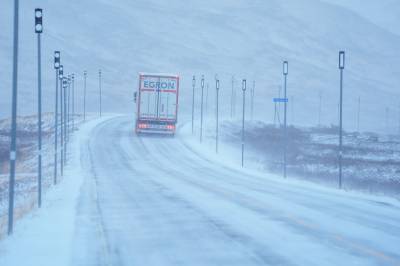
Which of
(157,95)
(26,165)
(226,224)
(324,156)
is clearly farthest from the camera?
(324,156)

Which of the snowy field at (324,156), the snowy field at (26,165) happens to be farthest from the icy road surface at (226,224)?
the snowy field at (324,156)

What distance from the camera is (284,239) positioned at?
41.1 ft

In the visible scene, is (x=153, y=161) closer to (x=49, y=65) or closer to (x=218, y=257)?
(x=218, y=257)

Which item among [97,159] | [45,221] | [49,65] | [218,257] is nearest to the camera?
[218,257]

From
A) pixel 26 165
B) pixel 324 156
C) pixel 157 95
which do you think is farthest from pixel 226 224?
pixel 324 156

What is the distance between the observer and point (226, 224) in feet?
47.9

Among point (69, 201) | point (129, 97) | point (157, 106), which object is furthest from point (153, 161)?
point (129, 97)

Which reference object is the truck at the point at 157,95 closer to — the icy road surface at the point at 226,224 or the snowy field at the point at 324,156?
the snowy field at the point at 324,156

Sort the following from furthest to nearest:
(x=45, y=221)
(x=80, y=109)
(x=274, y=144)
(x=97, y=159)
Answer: (x=80, y=109) < (x=274, y=144) < (x=97, y=159) < (x=45, y=221)

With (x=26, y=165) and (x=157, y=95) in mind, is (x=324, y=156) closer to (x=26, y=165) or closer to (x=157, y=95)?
(x=157, y=95)

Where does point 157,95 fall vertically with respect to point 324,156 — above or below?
above

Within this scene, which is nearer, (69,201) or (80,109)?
A: (69,201)

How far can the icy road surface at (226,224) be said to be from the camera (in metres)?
11.0

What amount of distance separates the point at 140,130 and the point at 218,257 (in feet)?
136
